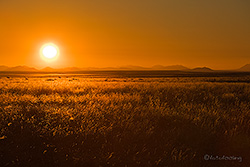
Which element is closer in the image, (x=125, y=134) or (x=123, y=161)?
(x=123, y=161)

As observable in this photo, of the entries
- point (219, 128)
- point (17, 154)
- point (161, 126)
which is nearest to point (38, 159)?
point (17, 154)

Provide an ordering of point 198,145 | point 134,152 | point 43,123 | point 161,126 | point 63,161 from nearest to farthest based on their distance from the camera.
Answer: point 63,161, point 134,152, point 198,145, point 43,123, point 161,126

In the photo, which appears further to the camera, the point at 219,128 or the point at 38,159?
the point at 219,128

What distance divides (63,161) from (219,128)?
4530 millimetres

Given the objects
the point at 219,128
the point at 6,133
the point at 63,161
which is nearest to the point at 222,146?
the point at 219,128

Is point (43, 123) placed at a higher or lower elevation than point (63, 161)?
higher

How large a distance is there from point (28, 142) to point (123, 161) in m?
2.33

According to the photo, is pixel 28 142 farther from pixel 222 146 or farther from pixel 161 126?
pixel 222 146

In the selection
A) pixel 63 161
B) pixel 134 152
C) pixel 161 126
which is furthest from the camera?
pixel 161 126

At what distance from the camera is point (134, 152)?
459 cm

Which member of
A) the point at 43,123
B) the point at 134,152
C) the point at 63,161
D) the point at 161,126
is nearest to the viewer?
the point at 63,161

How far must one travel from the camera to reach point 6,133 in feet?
16.9

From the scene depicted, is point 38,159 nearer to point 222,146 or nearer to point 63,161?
point 63,161

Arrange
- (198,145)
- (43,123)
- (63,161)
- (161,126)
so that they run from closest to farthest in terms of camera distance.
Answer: (63,161), (198,145), (43,123), (161,126)
